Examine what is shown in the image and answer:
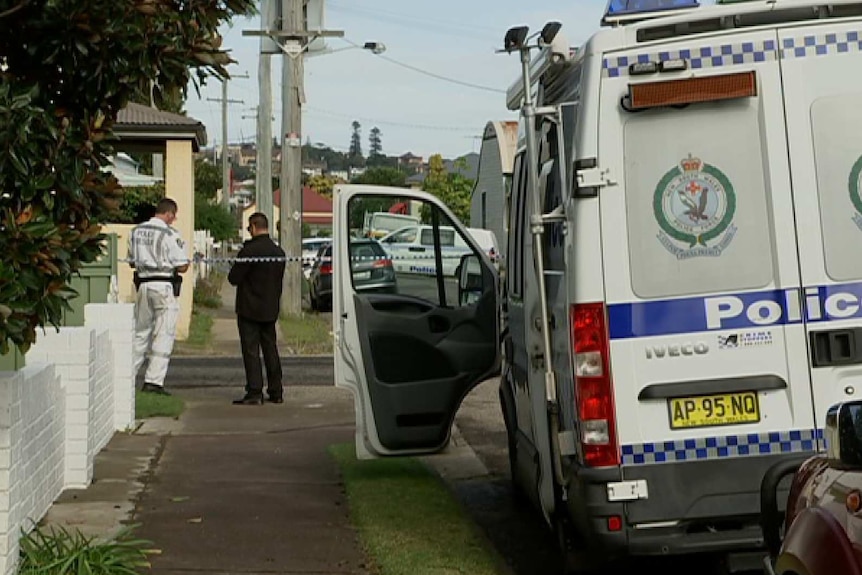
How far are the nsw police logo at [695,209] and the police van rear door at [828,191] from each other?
1.01 feet

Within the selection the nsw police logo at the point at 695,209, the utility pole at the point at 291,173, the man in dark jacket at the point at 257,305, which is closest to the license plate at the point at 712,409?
the nsw police logo at the point at 695,209

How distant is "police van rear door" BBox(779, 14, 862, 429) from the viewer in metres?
6.60

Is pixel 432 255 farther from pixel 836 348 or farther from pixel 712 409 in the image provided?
pixel 836 348

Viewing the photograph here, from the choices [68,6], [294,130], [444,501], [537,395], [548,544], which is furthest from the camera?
[294,130]

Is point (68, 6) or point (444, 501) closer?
point (68, 6)

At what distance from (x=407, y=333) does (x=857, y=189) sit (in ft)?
13.2

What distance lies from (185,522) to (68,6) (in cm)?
403

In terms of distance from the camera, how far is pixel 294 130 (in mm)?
27125

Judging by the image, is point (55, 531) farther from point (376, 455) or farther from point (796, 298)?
point (796, 298)

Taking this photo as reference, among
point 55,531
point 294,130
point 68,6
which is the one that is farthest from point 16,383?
point 294,130

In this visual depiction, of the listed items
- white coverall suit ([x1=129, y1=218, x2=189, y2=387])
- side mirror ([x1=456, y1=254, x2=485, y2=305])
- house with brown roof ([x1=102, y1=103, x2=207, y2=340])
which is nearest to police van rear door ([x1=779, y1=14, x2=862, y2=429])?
side mirror ([x1=456, y1=254, x2=485, y2=305])

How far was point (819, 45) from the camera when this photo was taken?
665cm

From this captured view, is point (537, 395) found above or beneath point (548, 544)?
above

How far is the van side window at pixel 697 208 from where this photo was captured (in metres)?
6.62
